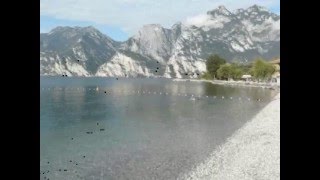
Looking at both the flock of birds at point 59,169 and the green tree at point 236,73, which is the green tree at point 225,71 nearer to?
the green tree at point 236,73

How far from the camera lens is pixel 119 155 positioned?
70.2 feet

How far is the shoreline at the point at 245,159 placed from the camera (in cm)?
1578

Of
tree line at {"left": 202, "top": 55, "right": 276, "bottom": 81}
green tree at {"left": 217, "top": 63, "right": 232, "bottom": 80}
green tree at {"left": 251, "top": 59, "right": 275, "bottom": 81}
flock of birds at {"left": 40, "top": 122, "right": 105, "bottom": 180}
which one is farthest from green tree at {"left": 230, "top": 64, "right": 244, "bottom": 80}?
flock of birds at {"left": 40, "top": 122, "right": 105, "bottom": 180}

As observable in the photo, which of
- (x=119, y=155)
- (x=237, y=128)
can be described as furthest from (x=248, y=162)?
(x=237, y=128)

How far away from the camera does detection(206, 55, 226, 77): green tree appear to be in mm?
120875

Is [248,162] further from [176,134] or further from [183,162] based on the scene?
[176,134]

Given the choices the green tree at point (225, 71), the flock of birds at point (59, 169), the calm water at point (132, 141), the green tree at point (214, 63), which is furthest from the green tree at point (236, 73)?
the flock of birds at point (59, 169)

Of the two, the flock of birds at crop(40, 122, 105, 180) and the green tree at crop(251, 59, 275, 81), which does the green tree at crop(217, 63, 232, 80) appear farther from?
the flock of birds at crop(40, 122, 105, 180)

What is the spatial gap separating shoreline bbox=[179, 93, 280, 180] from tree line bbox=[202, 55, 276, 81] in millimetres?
61917
